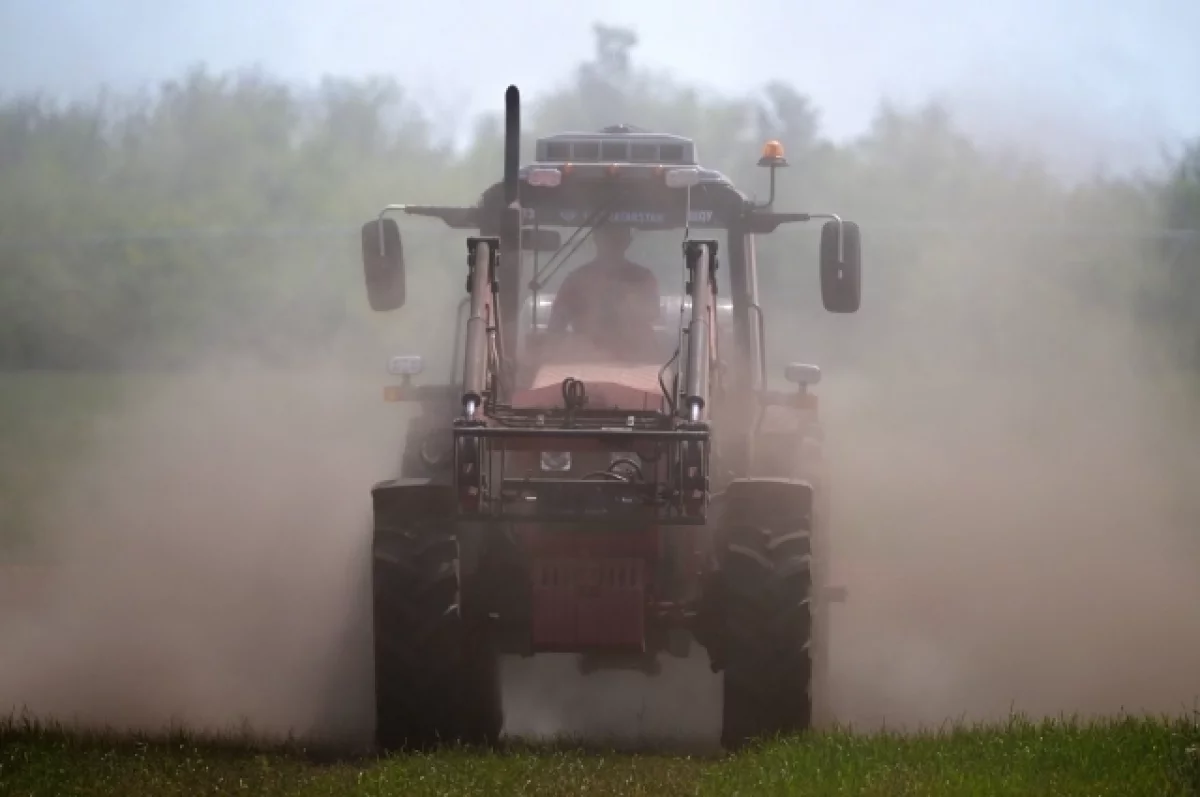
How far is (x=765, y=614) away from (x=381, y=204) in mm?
15412

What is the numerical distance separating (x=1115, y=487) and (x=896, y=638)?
323 inches

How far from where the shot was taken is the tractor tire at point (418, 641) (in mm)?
10094

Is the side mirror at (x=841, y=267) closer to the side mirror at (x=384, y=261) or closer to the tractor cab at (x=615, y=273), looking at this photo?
the tractor cab at (x=615, y=273)

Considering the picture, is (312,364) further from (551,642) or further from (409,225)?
(551,642)

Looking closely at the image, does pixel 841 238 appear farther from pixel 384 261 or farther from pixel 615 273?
pixel 384 261

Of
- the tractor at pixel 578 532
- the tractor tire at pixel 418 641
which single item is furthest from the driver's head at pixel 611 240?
the tractor tire at pixel 418 641

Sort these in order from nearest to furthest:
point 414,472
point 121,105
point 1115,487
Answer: point 414,472
point 1115,487
point 121,105

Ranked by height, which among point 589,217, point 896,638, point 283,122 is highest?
point 283,122

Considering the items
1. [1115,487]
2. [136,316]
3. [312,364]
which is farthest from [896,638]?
[136,316]

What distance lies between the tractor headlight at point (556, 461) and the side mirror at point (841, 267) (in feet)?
7.66

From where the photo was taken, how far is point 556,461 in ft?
34.0

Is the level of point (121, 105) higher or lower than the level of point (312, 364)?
higher

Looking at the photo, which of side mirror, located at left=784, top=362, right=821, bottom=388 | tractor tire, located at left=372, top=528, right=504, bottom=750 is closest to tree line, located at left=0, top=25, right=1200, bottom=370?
side mirror, located at left=784, top=362, right=821, bottom=388

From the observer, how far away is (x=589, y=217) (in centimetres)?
1220
